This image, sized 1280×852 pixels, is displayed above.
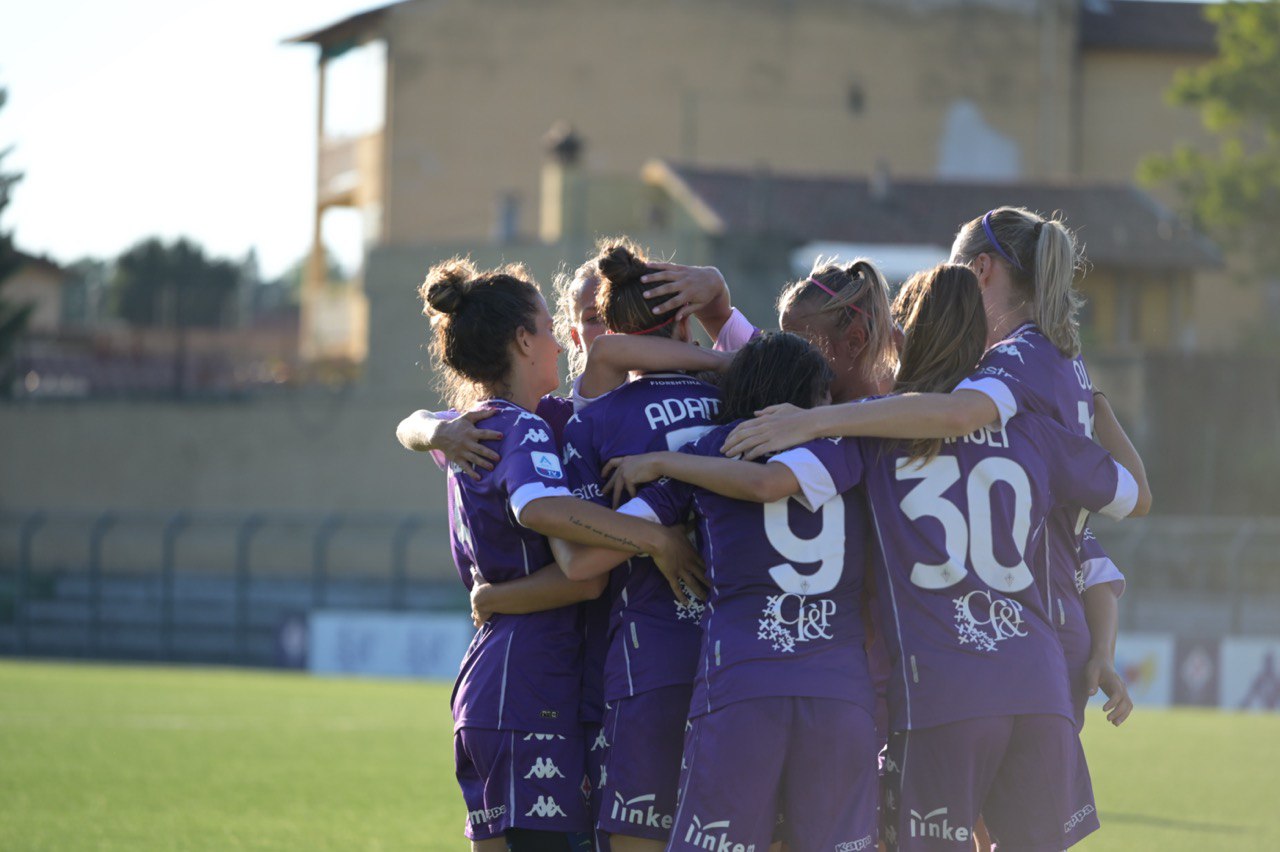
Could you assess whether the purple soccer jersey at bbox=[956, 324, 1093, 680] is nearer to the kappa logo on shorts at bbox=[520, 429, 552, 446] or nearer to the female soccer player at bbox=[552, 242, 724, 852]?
the female soccer player at bbox=[552, 242, 724, 852]

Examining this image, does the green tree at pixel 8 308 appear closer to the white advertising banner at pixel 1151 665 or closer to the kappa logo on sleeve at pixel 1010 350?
the white advertising banner at pixel 1151 665

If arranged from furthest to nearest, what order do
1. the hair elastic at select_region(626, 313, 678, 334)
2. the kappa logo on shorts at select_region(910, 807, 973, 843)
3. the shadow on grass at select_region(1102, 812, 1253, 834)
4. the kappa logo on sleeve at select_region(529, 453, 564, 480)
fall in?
the shadow on grass at select_region(1102, 812, 1253, 834) < the hair elastic at select_region(626, 313, 678, 334) < the kappa logo on sleeve at select_region(529, 453, 564, 480) < the kappa logo on shorts at select_region(910, 807, 973, 843)

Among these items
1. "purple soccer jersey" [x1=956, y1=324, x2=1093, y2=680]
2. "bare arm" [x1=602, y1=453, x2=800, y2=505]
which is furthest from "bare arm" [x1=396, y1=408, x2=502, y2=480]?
"purple soccer jersey" [x1=956, y1=324, x2=1093, y2=680]

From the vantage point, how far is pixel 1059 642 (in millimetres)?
4305

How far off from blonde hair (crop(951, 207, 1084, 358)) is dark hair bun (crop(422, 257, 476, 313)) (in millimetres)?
1306

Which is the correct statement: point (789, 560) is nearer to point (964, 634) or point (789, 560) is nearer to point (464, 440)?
point (964, 634)

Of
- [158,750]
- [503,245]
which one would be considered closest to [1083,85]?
[503,245]

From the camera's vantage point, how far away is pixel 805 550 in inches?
160

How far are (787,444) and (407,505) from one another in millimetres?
30159

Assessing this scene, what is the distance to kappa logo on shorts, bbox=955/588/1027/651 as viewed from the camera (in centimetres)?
409

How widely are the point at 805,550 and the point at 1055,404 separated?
797mm

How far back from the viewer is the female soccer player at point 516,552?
420 centimetres

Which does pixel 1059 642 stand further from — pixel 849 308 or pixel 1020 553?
pixel 849 308

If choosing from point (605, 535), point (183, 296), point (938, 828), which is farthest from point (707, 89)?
point (938, 828)
